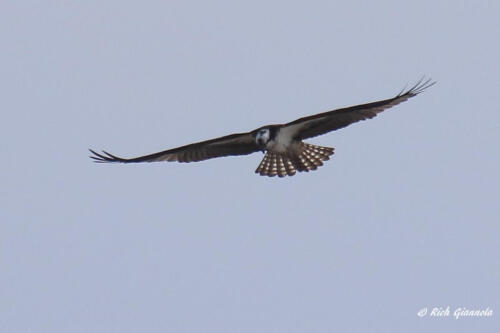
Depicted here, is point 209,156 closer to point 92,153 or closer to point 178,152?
point 178,152

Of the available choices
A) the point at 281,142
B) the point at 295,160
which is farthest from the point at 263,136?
the point at 295,160

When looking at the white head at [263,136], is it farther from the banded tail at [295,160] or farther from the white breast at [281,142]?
the banded tail at [295,160]

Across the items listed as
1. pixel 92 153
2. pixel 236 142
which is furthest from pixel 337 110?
pixel 92 153

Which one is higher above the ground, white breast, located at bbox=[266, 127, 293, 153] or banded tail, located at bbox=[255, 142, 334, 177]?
white breast, located at bbox=[266, 127, 293, 153]

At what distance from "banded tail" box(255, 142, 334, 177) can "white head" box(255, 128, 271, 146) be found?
0.24 metres

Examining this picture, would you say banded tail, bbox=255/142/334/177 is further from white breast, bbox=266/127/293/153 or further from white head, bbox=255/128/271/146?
white head, bbox=255/128/271/146

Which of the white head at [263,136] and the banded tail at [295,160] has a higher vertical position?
the white head at [263,136]

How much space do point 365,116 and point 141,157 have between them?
332cm

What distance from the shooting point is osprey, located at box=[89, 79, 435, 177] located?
68.6ft

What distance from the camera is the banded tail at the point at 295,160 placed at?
21.4 meters

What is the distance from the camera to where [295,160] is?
21531 millimetres

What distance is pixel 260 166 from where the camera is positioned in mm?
21594

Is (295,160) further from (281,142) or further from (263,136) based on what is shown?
(263,136)

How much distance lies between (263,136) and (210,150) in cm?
101
